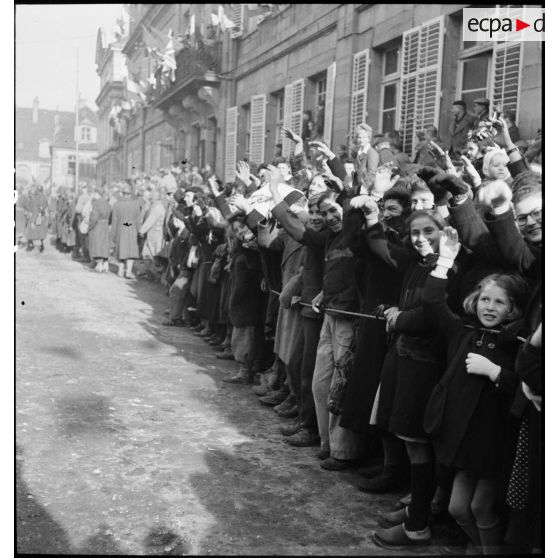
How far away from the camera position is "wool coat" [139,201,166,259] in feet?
45.3

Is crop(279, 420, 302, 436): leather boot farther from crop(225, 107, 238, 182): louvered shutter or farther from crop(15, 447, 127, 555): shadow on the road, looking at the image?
crop(225, 107, 238, 182): louvered shutter

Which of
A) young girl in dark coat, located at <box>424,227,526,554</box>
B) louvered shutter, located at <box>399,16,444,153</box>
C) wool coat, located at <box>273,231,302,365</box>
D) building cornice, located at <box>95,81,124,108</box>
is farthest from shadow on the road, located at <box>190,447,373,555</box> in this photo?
building cornice, located at <box>95,81,124,108</box>

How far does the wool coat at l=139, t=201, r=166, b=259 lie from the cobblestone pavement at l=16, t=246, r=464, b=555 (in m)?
5.87

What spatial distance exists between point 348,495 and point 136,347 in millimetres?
4708

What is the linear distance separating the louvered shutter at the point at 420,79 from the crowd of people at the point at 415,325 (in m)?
1.59

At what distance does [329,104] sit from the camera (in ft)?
40.6

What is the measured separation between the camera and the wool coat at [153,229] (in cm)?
1381

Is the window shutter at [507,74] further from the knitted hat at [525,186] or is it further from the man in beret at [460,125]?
the knitted hat at [525,186]

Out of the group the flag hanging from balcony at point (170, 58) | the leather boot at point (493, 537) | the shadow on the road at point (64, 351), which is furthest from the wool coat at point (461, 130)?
the flag hanging from balcony at point (170, 58)

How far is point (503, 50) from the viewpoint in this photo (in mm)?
7270

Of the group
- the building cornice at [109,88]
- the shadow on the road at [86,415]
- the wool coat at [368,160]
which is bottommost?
the shadow on the road at [86,415]

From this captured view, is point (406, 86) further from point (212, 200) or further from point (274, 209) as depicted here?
point (274, 209)
